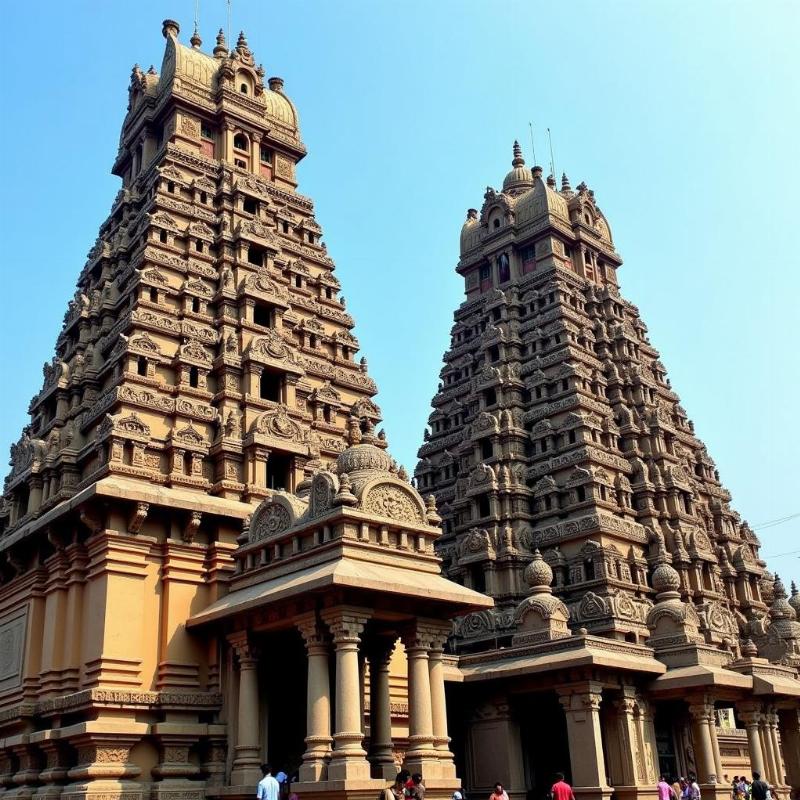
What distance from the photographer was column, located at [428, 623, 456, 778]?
799 inches

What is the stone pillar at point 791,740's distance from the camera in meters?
34.8

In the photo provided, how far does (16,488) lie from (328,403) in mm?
10200

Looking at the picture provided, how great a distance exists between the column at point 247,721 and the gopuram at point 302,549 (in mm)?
66

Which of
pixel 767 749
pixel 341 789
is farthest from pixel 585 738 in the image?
pixel 341 789

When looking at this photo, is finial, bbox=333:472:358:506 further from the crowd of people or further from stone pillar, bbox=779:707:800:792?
stone pillar, bbox=779:707:800:792

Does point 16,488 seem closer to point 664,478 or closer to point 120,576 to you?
point 120,576

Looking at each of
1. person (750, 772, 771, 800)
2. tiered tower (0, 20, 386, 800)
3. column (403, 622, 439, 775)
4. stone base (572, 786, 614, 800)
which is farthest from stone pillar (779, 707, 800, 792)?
column (403, 622, 439, 775)

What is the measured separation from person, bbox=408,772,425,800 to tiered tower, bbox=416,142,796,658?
17.6 meters

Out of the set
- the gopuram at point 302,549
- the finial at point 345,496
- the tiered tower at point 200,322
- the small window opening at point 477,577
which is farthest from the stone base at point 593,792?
the small window opening at point 477,577

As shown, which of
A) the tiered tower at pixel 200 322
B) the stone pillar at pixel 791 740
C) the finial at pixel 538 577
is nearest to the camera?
Result: the tiered tower at pixel 200 322

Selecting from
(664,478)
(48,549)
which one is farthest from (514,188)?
(48,549)

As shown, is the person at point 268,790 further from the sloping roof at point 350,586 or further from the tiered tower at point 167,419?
the tiered tower at point 167,419

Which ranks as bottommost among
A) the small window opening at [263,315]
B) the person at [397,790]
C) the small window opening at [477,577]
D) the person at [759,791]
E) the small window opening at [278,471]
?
the person at [759,791]

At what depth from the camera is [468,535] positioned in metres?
42.1
